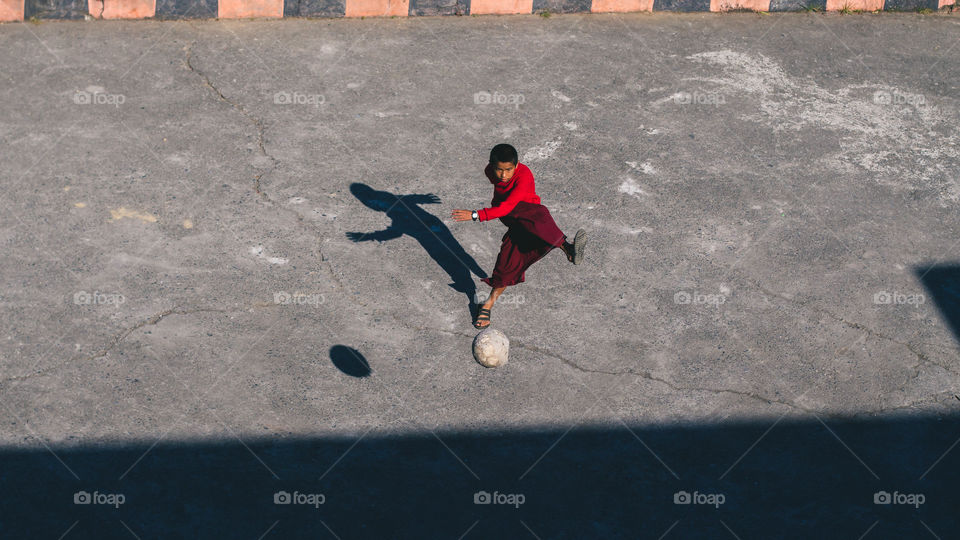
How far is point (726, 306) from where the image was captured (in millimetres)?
7383

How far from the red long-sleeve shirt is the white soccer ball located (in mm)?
872

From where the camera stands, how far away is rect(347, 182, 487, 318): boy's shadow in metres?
7.67

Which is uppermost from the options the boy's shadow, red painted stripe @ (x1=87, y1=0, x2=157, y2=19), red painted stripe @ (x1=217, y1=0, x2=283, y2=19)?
red painted stripe @ (x1=217, y1=0, x2=283, y2=19)

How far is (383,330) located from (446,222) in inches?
60.6

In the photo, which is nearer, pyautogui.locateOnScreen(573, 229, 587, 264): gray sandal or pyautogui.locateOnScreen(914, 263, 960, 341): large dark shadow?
pyautogui.locateOnScreen(573, 229, 587, 264): gray sandal

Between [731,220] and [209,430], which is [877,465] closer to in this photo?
[731,220]

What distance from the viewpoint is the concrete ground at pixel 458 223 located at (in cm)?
657

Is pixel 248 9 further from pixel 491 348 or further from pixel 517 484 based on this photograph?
pixel 517 484

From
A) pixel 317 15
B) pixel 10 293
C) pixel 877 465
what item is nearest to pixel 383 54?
pixel 317 15

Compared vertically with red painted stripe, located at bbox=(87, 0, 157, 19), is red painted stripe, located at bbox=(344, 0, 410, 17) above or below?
above

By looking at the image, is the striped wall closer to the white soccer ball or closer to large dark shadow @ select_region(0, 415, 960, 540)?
the white soccer ball

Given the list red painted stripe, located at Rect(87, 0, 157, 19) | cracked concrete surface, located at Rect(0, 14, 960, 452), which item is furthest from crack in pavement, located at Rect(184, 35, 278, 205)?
red painted stripe, located at Rect(87, 0, 157, 19)

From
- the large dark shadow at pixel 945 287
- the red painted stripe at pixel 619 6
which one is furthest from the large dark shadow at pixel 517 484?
the red painted stripe at pixel 619 6

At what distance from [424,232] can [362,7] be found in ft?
14.2
